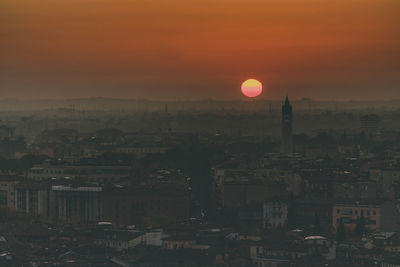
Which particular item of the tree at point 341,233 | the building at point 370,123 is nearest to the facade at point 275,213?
the tree at point 341,233

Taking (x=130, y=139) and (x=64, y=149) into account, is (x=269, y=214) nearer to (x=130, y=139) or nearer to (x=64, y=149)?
(x=64, y=149)

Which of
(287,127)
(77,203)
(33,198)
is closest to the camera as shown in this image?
(77,203)

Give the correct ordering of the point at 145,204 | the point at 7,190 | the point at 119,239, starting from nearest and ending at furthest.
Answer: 1. the point at 119,239
2. the point at 145,204
3. the point at 7,190

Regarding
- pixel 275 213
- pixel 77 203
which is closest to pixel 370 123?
pixel 77 203

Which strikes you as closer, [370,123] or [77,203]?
[77,203]

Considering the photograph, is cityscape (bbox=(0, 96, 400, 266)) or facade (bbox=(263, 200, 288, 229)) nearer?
cityscape (bbox=(0, 96, 400, 266))

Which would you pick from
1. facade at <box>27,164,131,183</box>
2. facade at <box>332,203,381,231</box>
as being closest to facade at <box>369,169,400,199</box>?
facade at <box>332,203,381,231</box>

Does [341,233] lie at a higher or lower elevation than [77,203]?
lower

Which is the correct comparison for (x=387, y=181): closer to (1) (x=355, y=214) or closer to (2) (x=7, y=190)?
(1) (x=355, y=214)

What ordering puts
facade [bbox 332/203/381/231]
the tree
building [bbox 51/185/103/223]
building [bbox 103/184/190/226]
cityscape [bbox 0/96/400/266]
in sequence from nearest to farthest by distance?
cityscape [bbox 0/96/400/266] → the tree → facade [bbox 332/203/381/231] → building [bbox 103/184/190/226] → building [bbox 51/185/103/223]

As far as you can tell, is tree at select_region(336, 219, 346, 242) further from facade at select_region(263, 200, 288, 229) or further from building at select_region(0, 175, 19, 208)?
building at select_region(0, 175, 19, 208)
